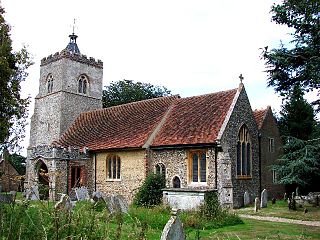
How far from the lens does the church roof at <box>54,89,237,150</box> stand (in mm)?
22172

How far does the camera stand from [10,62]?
1366 cm

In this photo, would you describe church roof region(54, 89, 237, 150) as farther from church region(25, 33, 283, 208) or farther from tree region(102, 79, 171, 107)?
tree region(102, 79, 171, 107)

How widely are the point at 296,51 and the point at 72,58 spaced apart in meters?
21.1

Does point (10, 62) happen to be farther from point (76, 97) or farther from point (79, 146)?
point (76, 97)

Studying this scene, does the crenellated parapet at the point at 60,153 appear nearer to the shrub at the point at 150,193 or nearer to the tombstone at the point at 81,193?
the tombstone at the point at 81,193

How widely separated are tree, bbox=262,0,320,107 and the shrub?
8.53m

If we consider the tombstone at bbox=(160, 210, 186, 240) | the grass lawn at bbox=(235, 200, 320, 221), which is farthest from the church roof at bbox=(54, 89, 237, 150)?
the tombstone at bbox=(160, 210, 186, 240)

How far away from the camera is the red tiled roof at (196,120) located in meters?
21.5

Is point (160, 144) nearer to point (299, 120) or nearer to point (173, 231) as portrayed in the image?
point (299, 120)

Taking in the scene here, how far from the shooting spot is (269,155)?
26.8 m

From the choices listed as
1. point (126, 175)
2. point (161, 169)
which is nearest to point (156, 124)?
point (161, 169)

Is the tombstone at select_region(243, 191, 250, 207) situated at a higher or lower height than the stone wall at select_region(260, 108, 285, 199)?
lower

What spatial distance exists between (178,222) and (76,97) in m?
26.8

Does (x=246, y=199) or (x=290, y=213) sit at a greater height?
(x=246, y=199)
